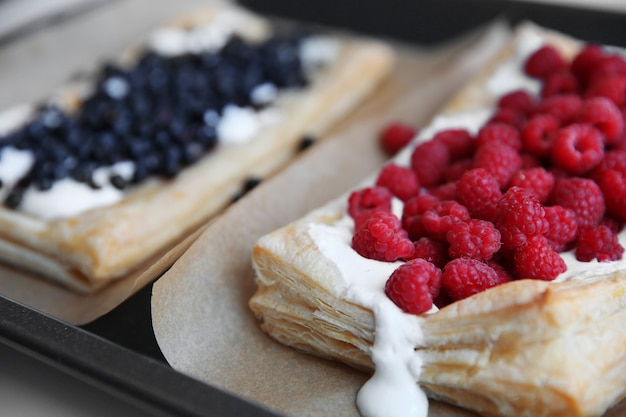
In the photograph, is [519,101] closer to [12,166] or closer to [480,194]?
[480,194]

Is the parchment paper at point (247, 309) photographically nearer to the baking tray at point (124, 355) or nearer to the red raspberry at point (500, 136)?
the baking tray at point (124, 355)

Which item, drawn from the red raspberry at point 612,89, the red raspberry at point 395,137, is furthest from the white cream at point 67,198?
→ the red raspberry at point 612,89

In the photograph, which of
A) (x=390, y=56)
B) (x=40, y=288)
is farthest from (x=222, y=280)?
(x=390, y=56)

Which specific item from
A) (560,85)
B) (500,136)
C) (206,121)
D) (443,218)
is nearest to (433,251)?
(443,218)

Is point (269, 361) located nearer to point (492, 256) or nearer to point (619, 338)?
point (492, 256)

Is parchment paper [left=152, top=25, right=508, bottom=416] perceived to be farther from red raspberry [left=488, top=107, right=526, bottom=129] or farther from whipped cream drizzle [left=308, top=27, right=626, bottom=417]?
red raspberry [left=488, top=107, right=526, bottom=129]

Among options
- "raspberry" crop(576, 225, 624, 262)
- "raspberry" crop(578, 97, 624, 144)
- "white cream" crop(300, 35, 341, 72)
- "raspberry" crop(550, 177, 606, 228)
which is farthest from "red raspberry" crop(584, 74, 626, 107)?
"white cream" crop(300, 35, 341, 72)
